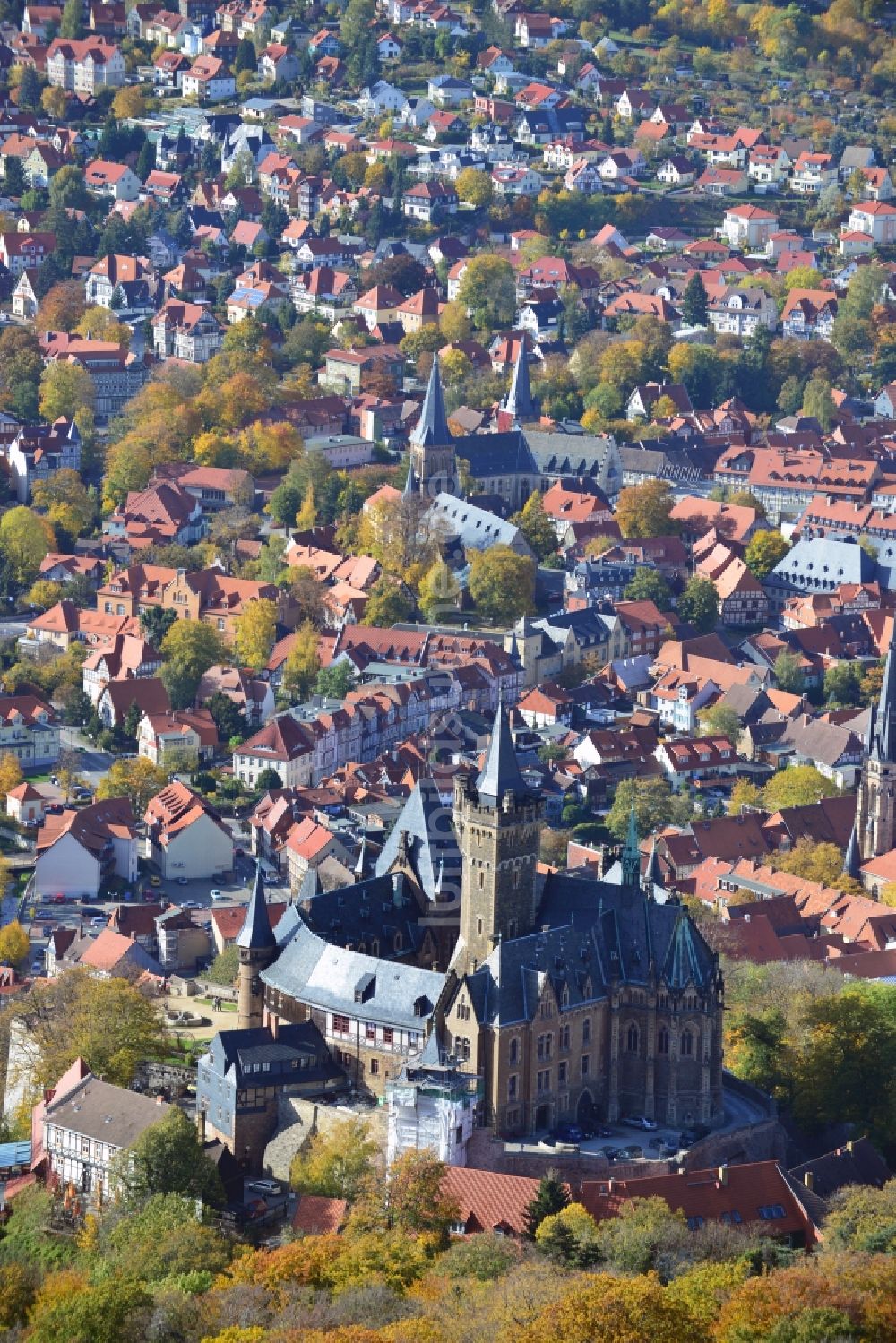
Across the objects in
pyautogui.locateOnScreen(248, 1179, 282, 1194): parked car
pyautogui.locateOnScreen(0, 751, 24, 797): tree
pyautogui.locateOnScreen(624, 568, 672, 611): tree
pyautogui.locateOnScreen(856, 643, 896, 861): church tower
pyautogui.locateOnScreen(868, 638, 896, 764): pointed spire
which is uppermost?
pyautogui.locateOnScreen(248, 1179, 282, 1194): parked car

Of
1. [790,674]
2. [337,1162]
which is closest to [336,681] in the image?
[790,674]

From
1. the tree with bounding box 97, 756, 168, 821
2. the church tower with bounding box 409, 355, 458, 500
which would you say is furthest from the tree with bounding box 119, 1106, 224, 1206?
the church tower with bounding box 409, 355, 458, 500

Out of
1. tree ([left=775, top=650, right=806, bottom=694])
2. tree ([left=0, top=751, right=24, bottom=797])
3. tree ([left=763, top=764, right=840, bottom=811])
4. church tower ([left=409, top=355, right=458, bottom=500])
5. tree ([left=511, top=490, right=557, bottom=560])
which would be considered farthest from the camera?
church tower ([left=409, top=355, right=458, bottom=500])

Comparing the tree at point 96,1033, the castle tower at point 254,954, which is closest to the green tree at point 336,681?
the tree at point 96,1033

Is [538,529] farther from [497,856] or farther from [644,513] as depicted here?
[497,856]

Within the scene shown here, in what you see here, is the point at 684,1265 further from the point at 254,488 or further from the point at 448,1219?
the point at 254,488

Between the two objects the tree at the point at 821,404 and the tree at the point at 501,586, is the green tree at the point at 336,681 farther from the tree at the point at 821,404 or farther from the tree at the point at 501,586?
the tree at the point at 821,404

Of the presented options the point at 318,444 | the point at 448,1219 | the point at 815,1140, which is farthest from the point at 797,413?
the point at 448,1219

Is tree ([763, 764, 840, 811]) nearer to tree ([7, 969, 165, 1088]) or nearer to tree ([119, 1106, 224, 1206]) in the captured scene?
tree ([7, 969, 165, 1088])
